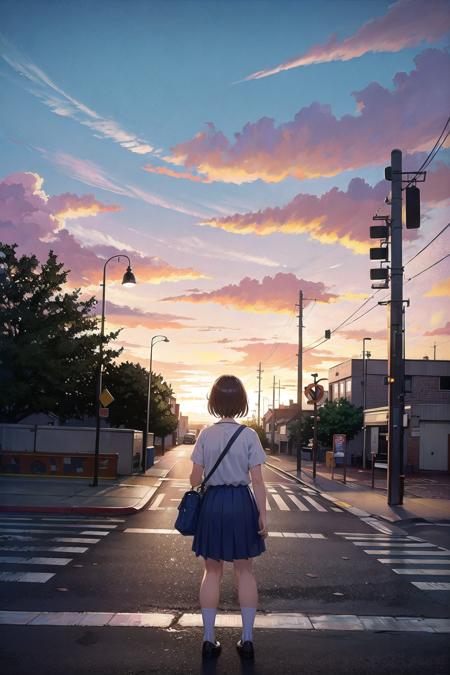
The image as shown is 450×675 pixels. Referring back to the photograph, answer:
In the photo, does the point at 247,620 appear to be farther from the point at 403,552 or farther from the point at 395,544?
the point at 395,544

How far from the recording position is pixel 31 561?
362 inches

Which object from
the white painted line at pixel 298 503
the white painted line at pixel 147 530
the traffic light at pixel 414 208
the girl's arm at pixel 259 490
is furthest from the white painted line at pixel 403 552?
the traffic light at pixel 414 208

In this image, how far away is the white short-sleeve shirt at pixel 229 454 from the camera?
5.29 metres

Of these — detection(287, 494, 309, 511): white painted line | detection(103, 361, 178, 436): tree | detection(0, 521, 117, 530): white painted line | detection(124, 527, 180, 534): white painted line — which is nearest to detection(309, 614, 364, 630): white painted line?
detection(124, 527, 180, 534): white painted line

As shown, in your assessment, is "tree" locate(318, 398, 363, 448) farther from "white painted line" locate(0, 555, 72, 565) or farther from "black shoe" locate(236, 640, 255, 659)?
"black shoe" locate(236, 640, 255, 659)

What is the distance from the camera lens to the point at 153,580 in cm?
827

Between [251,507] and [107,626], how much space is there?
188 cm

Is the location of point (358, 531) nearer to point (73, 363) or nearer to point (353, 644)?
point (353, 644)

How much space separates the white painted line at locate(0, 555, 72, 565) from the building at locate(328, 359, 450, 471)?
3551cm

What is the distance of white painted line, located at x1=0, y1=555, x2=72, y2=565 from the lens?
29.7ft

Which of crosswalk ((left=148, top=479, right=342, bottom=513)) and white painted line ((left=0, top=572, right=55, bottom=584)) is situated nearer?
white painted line ((left=0, top=572, right=55, bottom=584))

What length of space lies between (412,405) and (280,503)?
30169 millimetres

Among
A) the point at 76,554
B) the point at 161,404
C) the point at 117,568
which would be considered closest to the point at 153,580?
the point at 117,568

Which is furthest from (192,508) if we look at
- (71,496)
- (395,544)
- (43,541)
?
(71,496)
